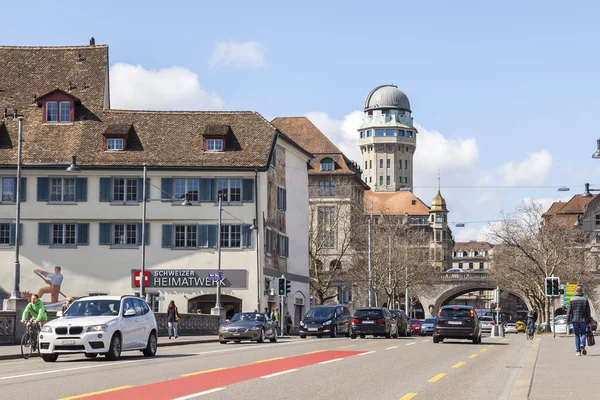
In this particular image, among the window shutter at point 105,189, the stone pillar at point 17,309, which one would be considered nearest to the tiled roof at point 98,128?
the window shutter at point 105,189

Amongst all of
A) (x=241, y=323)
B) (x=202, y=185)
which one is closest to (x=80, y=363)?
(x=241, y=323)

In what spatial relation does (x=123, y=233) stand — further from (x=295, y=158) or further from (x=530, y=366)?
(x=530, y=366)

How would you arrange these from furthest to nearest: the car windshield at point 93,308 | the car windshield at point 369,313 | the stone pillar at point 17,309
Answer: the car windshield at point 369,313
the stone pillar at point 17,309
the car windshield at point 93,308

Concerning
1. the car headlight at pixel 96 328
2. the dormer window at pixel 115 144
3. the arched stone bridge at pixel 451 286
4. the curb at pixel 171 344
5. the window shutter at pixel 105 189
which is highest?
the dormer window at pixel 115 144

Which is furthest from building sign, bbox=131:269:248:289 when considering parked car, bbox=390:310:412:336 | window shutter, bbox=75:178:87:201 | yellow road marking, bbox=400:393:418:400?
yellow road marking, bbox=400:393:418:400

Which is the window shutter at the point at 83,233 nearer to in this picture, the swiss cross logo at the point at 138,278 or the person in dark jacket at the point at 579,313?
the swiss cross logo at the point at 138,278

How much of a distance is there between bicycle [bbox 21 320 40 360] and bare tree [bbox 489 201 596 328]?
2207 inches

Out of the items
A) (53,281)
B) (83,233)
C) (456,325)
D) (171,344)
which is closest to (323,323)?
(456,325)

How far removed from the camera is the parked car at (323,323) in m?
51.8

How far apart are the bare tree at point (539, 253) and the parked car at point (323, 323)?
30064 mm

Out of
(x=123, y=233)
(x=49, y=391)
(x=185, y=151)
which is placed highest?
(x=185, y=151)

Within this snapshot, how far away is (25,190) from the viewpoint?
64.0m

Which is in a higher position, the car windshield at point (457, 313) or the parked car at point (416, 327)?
the car windshield at point (457, 313)

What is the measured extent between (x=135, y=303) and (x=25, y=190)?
38.6 metres
